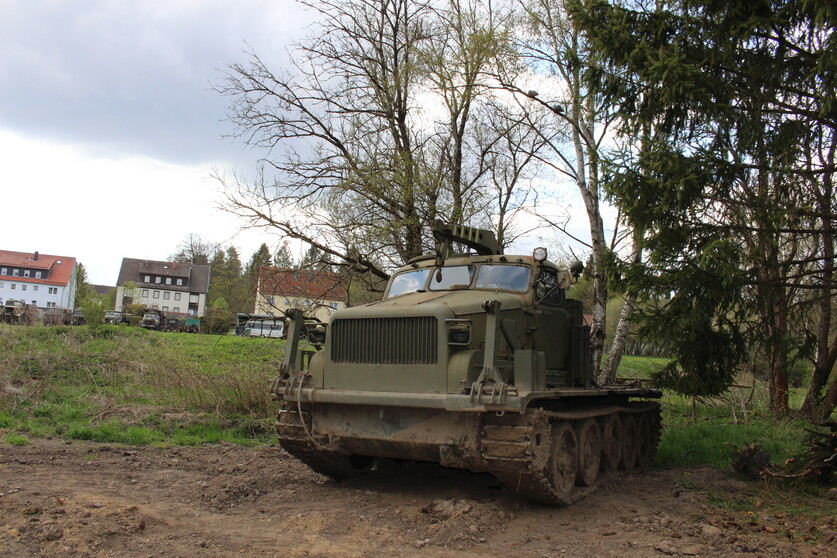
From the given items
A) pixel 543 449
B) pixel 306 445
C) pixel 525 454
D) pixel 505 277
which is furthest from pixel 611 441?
pixel 306 445

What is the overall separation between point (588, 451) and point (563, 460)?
0.96 metres

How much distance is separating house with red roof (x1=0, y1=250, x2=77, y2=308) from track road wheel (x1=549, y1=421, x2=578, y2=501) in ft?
244

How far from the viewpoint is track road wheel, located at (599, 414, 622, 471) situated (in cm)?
905

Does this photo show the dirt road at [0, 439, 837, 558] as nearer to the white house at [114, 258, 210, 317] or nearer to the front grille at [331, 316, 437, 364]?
the front grille at [331, 316, 437, 364]

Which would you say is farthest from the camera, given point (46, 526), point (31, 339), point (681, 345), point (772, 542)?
point (31, 339)

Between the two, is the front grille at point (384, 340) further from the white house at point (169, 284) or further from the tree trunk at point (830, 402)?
the white house at point (169, 284)

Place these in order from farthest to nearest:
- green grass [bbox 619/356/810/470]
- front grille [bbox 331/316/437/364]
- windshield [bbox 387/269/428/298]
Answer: green grass [bbox 619/356/810/470], windshield [bbox 387/269/428/298], front grille [bbox 331/316/437/364]

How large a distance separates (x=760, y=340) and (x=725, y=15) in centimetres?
492

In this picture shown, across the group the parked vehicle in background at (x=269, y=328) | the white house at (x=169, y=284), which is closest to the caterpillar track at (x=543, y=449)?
the parked vehicle in background at (x=269, y=328)

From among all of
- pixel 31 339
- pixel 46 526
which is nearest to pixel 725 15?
pixel 46 526

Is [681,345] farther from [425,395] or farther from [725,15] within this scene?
[425,395]

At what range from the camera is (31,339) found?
17109 millimetres

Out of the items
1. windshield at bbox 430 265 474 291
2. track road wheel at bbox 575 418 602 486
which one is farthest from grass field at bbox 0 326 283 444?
track road wheel at bbox 575 418 602 486

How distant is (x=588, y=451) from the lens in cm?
844
